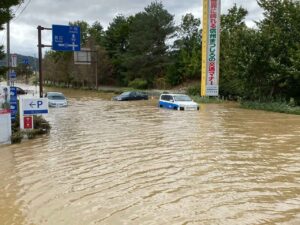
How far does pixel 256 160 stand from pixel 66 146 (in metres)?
6.52

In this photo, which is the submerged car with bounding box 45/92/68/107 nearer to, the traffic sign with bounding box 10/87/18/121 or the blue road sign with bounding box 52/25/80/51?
the blue road sign with bounding box 52/25/80/51

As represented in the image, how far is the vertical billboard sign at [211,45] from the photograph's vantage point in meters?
36.4

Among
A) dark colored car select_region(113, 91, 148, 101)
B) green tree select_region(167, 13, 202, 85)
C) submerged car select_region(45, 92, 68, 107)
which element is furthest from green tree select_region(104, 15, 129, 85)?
submerged car select_region(45, 92, 68, 107)

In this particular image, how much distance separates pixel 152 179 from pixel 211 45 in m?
29.4

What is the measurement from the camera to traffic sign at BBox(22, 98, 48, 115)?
15.8m

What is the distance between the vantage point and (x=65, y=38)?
25266 millimetres

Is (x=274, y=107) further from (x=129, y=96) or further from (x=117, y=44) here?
(x=117, y=44)

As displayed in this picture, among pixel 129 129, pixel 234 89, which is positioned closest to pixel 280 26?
pixel 234 89

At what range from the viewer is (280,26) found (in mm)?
32875

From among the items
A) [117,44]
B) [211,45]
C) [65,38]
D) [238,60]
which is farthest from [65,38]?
[117,44]

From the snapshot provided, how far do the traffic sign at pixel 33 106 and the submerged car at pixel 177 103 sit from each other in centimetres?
1401

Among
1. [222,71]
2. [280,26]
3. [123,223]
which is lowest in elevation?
[123,223]

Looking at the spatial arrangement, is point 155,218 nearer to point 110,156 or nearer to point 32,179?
point 32,179

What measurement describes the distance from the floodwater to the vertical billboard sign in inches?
838
